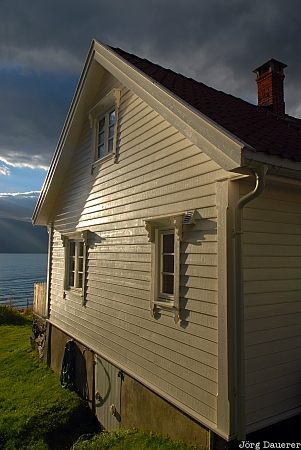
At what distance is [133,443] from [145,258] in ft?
10.2

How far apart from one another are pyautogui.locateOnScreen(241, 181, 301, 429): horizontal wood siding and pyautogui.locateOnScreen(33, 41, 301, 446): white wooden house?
0.02 meters

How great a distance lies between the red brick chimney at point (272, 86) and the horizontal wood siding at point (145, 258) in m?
3.99

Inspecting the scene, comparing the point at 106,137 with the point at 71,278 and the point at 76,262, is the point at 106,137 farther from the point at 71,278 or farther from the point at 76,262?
the point at 71,278

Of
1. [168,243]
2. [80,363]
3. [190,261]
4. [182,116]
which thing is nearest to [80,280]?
[80,363]

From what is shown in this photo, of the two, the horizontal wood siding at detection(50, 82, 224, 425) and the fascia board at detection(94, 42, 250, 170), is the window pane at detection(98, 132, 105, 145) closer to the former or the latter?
the horizontal wood siding at detection(50, 82, 224, 425)

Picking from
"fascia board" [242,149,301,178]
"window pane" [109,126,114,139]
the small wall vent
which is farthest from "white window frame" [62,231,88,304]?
"fascia board" [242,149,301,178]

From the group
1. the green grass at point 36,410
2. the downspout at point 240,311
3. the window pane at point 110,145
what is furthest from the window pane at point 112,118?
the green grass at point 36,410

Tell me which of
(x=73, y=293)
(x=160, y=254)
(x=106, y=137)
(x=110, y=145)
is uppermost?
(x=106, y=137)

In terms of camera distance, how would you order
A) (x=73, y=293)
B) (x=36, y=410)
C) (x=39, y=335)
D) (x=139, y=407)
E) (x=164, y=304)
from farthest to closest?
(x=39, y=335) < (x=73, y=293) < (x=36, y=410) < (x=139, y=407) < (x=164, y=304)

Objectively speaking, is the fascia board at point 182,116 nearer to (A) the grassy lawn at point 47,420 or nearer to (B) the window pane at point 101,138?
(B) the window pane at point 101,138

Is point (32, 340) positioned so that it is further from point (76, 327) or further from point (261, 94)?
point (261, 94)

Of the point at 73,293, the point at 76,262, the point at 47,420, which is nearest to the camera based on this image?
the point at 47,420

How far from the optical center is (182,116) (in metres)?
4.98

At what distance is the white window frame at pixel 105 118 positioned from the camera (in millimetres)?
7630
